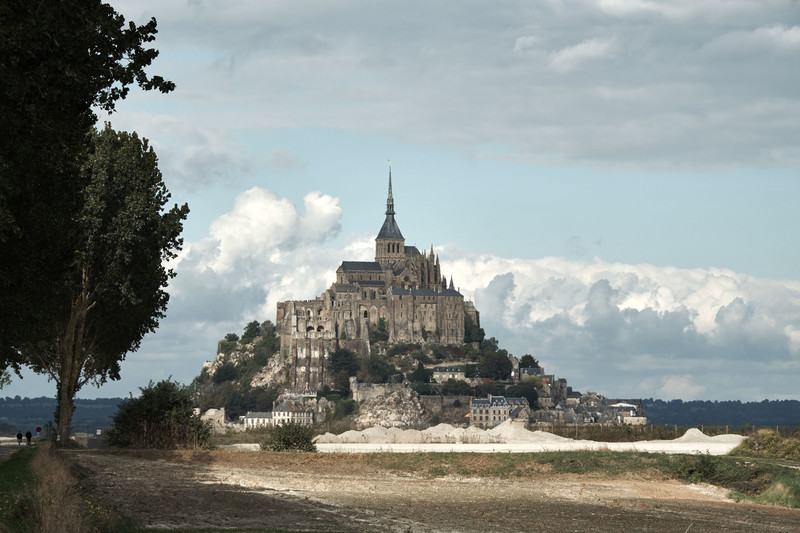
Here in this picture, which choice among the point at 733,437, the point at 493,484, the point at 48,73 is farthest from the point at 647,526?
the point at 733,437

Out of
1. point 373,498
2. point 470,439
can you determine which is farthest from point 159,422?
point 470,439

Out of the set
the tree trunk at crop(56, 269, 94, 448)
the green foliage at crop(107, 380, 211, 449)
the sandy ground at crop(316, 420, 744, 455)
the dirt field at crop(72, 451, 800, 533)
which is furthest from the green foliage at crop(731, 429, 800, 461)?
the tree trunk at crop(56, 269, 94, 448)

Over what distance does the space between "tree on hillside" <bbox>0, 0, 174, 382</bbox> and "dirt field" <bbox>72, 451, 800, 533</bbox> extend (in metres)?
8.03

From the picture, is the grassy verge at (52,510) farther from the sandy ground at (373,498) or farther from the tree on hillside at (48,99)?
the tree on hillside at (48,99)

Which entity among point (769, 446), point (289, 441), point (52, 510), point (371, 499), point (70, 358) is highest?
point (70, 358)

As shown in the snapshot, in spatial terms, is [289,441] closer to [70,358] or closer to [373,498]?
[70,358]

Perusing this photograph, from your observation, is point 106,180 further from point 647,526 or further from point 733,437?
point 733,437

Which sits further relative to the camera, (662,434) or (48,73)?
(662,434)

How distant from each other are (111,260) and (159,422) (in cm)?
853

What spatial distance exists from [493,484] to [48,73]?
2765 centimetres

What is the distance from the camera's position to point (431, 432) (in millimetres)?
78438

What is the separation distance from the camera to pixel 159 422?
171 ft

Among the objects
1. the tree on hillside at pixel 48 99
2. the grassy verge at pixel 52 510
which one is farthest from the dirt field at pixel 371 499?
the tree on hillside at pixel 48 99

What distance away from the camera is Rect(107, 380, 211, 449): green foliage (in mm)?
52062
